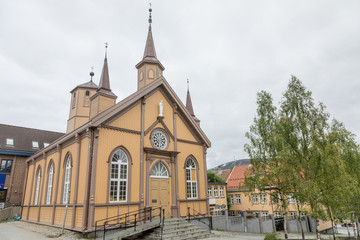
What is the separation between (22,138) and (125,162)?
23.4m

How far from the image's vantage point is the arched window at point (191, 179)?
1805cm

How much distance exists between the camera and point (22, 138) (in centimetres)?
3105

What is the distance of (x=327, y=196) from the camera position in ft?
35.2

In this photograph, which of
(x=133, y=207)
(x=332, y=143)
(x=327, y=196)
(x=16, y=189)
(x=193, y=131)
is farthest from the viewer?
(x=16, y=189)

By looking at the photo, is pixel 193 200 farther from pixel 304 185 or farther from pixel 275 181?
pixel 304 185

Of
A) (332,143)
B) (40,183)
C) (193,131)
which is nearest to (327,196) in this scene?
(332,143)

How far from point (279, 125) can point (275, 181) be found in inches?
116

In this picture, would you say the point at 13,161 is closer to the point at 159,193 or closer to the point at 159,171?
the point at 159,171

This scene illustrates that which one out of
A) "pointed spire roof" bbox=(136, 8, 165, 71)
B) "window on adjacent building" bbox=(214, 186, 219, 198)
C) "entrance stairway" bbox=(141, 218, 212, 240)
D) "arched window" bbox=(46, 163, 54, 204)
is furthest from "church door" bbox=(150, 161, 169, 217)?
"window on adjacent building" bbox=(214, 186, 219, 198)

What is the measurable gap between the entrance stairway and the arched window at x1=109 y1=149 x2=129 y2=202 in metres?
Answer: 2.62

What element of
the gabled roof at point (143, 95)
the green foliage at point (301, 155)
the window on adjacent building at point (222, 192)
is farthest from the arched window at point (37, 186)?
the window on adjacent building at point (222, 192)

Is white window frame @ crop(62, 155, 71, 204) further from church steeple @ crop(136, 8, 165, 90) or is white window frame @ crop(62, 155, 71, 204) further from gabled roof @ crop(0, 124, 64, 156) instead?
gabled roof @ crop(0, 124, 64, 156)

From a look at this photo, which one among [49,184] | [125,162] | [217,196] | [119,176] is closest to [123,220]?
[119,176]

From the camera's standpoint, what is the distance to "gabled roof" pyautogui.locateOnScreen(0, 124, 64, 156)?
94.2 feet
